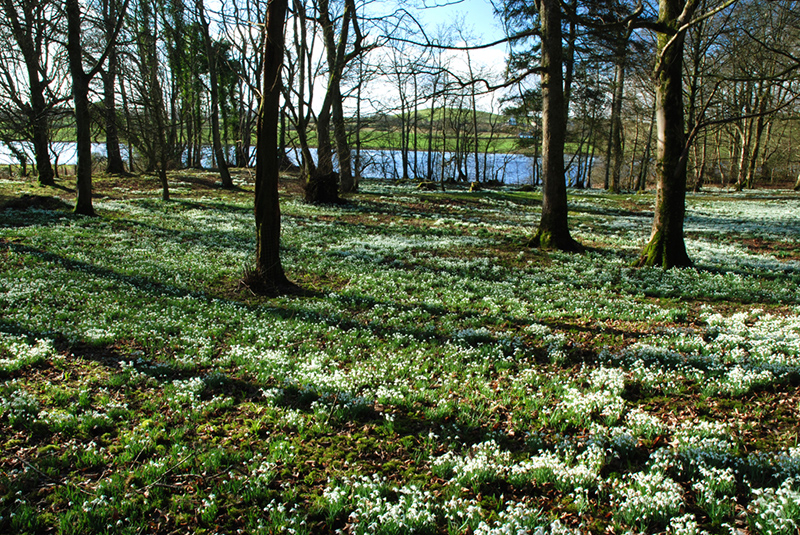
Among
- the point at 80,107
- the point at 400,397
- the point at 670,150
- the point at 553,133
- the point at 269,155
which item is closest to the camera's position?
the point at 400,397

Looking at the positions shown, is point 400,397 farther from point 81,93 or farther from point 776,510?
point 81,93

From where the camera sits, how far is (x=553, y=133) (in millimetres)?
14320

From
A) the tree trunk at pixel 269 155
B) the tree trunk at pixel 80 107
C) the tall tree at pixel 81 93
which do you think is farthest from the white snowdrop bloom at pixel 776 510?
the tree trunk at pixel 80 107

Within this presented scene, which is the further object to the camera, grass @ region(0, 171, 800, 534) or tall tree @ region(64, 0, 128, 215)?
tall tree @ region(64, 0, 128, 215)

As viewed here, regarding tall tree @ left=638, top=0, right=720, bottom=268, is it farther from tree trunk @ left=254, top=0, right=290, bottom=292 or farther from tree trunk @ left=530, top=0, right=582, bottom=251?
tree trunk @ left=254, top=0, right=290, bottom=292

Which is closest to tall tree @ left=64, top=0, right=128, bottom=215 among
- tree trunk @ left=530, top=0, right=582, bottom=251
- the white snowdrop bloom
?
tree trunk @ left=530, top=0, right=582, bottom=251

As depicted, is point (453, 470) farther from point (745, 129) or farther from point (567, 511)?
point (745, 129)

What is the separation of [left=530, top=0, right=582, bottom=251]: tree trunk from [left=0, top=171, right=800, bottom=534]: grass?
2420 millimetres

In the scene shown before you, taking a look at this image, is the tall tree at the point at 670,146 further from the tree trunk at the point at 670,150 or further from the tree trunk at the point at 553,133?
the tree trunk at the point at 553,133

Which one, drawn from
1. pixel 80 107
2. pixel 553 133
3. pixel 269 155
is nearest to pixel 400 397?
pixel 269 155

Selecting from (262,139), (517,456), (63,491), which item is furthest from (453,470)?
(262,139)

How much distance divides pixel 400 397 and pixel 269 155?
693 centimetres

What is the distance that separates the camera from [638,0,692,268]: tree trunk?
38.4 ft

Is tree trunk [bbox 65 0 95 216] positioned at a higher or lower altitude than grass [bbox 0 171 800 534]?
higher
